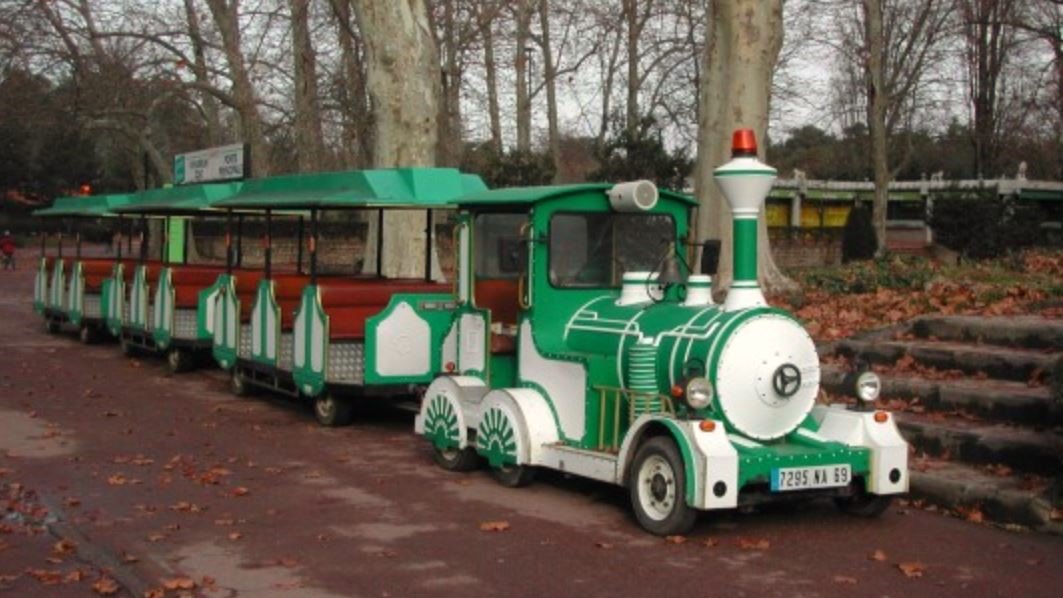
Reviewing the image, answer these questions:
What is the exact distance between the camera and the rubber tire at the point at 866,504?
8516 millimetres

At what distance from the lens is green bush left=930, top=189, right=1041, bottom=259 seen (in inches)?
1152

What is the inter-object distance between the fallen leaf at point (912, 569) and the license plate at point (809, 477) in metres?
0.79

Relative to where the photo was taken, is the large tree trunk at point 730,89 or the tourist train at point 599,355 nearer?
the tourist train at point 599,355

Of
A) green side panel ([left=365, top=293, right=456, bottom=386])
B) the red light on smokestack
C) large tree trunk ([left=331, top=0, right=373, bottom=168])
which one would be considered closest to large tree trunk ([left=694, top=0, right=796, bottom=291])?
green side panel ([left=365, top=293, right=456, bottom=386])

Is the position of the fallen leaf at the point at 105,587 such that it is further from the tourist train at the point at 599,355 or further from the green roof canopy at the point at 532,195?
the green roof canopy at the point at 532,195

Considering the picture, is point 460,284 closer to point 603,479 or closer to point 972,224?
point 603,479

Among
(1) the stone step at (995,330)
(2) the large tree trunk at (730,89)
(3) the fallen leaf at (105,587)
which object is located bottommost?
(3) the fallen leaf at (105,587)

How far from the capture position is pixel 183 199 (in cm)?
1823

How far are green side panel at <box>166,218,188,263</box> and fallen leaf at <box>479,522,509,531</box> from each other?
15327mm

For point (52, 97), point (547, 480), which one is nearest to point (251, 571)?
point (547, 480)

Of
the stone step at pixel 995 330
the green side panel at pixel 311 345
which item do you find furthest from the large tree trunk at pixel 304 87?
the stone step at pixel 995 330

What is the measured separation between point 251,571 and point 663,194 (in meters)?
4.42

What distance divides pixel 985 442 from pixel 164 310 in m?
12.0

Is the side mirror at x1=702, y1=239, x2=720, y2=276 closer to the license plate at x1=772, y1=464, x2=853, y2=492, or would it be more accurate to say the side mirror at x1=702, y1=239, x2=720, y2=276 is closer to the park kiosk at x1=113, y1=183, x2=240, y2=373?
the license plate at x1=772, y1=464, x2=853, y2=492
